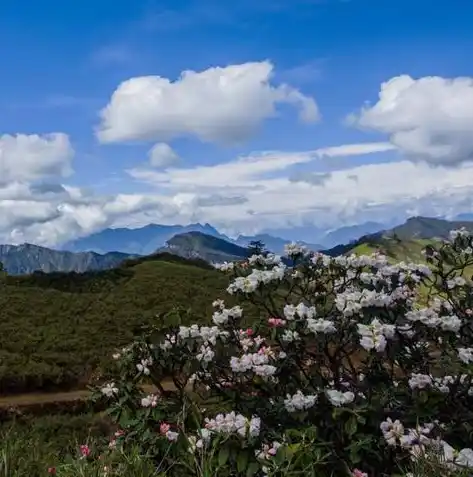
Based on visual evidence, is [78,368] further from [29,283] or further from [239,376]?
[239,376]

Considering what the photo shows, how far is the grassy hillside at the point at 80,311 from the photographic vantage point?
24.4m

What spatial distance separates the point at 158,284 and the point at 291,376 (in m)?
33.5

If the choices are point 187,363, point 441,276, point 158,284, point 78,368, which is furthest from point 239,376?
point 158,284

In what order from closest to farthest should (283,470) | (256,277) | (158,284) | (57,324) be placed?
(283,470) < (256,277) < (57,324) < (158,284)

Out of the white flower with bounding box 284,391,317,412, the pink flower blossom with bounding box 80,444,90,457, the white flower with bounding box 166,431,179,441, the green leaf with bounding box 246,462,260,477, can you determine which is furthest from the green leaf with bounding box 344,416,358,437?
the pink flower blossom with bounding box 80,444,90,457

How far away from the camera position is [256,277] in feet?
21.0

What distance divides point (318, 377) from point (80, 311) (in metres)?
29.0

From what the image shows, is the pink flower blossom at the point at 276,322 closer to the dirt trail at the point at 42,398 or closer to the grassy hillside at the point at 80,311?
the grassy hillside at the point at 80,311

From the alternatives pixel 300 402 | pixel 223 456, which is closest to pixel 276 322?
pixel 300 402

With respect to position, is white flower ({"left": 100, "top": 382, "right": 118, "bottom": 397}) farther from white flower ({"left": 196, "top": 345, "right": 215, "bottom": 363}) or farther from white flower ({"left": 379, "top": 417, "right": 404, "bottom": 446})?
white flower ({"left": 379, "top": 417, "right": 404, "bottom": 446})

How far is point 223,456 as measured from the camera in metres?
4.67

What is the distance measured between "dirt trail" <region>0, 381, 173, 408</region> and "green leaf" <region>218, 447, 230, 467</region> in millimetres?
16079

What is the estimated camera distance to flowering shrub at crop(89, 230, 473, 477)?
490 centimetres

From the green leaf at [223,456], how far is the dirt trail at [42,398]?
→ 16079mm
